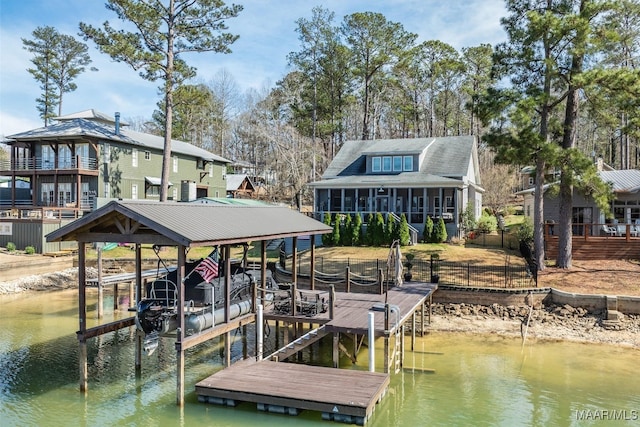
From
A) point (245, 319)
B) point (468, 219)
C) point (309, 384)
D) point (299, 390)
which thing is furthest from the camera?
point (468, 219)

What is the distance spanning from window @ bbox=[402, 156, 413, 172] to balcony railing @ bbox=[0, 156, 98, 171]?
2112 centimetres

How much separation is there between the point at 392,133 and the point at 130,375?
160 ft

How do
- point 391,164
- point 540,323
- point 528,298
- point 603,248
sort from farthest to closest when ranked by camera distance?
point 391,164
point 603,248
point 528,298
point 540,323

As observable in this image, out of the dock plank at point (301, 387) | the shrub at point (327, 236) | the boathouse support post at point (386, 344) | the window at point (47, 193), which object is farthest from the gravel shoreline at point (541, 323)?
the window at point (47, 193)

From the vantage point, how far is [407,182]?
30.8 metres

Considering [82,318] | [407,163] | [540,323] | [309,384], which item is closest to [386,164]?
[407,163]

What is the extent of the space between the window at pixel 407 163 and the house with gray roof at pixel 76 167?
1408cm

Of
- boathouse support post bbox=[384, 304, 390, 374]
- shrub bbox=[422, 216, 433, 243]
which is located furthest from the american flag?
shrub bbox=[422, 216, 433, 243]

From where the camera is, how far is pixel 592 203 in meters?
28.2

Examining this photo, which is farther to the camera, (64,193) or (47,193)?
(47,193)

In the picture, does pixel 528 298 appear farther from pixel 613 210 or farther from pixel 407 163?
pixel 407 163

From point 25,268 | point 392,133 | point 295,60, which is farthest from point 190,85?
point 392,133

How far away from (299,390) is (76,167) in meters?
28.8

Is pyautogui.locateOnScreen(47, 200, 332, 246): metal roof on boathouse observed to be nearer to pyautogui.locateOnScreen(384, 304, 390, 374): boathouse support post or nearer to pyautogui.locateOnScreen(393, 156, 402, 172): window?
pyautogui.locateOnScreen(384, 304, 390, 374): boathouse support post
